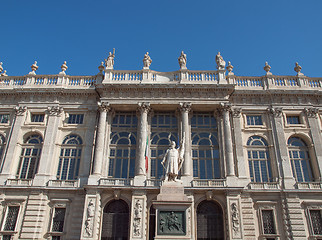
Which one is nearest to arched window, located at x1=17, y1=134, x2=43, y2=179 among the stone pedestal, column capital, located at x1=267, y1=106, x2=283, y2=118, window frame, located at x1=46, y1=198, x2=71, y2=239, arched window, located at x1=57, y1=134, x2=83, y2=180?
arched window, located at x1=57, y1=134, x2=83, y2=180

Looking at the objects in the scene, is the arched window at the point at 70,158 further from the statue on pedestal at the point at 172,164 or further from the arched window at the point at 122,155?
the statue on pedestal at the point at 172,164

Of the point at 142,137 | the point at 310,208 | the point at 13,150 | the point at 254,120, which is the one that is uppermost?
the point at 254,120

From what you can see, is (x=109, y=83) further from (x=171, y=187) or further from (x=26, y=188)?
(x=171, y=187)

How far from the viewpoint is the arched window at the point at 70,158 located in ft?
79.2

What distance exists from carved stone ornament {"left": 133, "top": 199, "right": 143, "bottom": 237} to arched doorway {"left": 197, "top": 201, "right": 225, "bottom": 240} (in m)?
4.13

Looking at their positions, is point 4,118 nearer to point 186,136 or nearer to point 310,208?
point 186,136

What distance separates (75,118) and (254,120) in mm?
15211

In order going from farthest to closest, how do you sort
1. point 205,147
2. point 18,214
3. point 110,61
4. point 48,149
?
point 110,61 < point 205,147 < point 48,149 < point 18,214

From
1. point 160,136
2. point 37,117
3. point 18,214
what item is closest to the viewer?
point 18,214

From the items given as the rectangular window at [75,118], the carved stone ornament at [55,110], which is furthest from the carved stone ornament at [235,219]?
the carved stone ornament at [55,110]

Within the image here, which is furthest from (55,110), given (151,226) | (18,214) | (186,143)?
(151,226)

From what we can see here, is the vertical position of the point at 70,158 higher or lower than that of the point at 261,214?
higher

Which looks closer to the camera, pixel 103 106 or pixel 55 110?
pixel 103 106

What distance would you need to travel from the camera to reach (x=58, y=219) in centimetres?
2234
